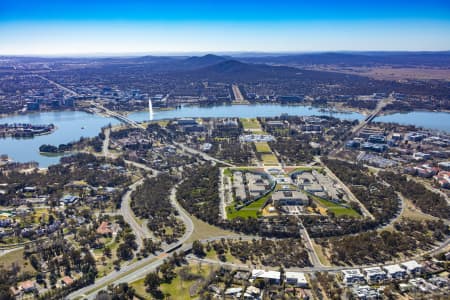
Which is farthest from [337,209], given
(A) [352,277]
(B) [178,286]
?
(B) [178,286]

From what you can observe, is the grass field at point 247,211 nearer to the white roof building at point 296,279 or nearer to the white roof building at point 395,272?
the white roof building at point 296,279

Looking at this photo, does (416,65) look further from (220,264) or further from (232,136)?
(220,264)

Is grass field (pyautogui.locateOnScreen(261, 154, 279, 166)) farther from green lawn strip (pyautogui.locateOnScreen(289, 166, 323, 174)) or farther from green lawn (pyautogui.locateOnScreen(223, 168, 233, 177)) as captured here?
green lawn (pyautogui.locateOnScreen(223, 168, 233, 177))

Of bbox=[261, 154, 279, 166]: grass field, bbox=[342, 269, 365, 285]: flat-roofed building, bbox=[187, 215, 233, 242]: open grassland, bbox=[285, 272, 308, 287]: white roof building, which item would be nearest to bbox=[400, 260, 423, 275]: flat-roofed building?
bbox=[342, 269, 365, 285]: flat-roofed building

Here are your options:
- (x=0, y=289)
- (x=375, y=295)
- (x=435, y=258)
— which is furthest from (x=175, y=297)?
(x=435, y=258)

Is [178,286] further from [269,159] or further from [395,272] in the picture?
[269,159]
